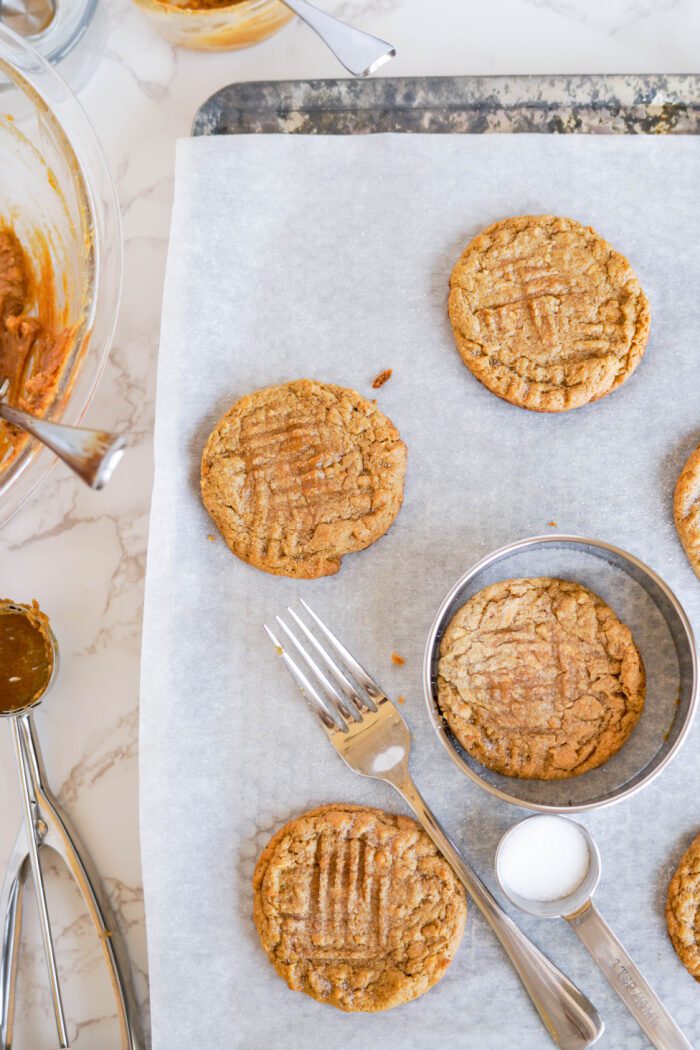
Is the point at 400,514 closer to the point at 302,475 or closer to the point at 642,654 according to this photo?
the point at 302,475

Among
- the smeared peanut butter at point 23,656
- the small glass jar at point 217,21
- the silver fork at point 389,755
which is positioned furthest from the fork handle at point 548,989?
the small glass jar at point 217,21

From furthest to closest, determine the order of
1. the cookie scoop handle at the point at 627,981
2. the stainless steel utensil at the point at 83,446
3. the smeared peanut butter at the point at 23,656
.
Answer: the smeared peanut butter at the point at 23,656 → the cookie scoop handle at the point at 627,981 → the stainless steel utensil at the point at 83,446

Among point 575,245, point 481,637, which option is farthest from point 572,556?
point 575,245

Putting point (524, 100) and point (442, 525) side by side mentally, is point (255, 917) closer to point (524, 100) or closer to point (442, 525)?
point (442, 525)

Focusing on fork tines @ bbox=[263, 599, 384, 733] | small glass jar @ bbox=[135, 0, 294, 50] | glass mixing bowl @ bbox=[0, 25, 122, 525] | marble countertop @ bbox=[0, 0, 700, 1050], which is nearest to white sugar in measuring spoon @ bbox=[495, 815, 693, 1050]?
fork tines @ bbox=[263, 599, 384, 733]

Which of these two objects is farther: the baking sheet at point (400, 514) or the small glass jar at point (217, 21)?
the small glass jar at point (217, 21)

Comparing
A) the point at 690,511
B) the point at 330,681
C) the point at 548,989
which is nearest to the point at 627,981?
the point at 548,989

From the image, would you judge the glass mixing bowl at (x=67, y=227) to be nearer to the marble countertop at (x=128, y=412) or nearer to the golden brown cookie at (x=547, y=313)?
the marble countertop at (x=128, y=412)
